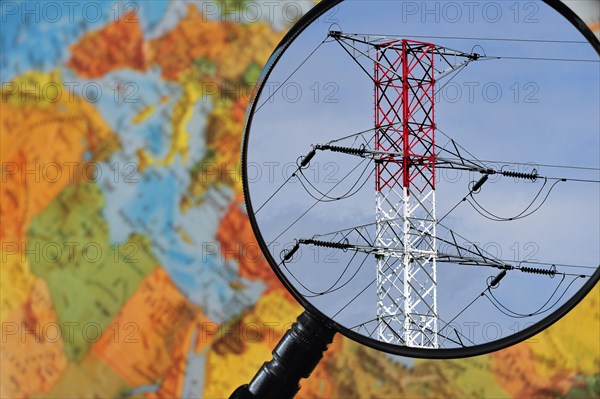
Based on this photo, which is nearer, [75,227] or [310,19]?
[310,19]

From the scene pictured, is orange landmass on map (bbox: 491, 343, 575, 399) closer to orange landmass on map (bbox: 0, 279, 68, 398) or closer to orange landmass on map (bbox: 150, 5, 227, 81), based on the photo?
orange landmass on map (bbox: 150, 5, 227, 81)

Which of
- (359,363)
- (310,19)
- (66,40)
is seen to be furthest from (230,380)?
(310,19)

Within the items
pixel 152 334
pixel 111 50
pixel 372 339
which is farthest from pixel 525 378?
pixel 111 50

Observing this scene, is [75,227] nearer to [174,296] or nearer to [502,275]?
[174,296]

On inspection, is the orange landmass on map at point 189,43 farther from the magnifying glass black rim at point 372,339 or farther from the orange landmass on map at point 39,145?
the magnifying glass black rim at point 372,339

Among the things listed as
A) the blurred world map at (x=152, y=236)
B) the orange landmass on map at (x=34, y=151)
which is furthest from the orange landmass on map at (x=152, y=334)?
the orange landmass on map at (x=34, y=151)

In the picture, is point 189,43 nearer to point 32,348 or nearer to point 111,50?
point 111,50
